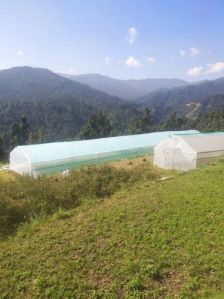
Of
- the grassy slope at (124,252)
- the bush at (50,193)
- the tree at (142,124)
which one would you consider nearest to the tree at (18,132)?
the tree at (142,124)

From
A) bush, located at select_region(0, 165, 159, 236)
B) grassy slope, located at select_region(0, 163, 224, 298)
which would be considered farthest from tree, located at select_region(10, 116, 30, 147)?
grassy slope, located at select_region(0, 163, 224, 298)

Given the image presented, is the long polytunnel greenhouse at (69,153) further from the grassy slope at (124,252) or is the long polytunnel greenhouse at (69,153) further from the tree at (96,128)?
the tree at (96,128)

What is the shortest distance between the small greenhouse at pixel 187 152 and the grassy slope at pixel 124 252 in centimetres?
1004

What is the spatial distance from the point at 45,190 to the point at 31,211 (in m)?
1.46

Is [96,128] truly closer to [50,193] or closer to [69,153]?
[69,153]

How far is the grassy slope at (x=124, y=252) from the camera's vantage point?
7199 mm

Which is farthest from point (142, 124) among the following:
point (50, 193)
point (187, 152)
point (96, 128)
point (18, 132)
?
point (50, 193)

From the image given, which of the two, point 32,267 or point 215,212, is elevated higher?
point 215,212

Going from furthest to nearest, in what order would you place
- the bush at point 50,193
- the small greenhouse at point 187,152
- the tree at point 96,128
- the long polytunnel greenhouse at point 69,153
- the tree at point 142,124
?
the tree at point 142,124
the tree at point 96,128
the long polytunnel greenhouse at point 69,153
the small greenhouse at point 187,152
the bush at point 50,193

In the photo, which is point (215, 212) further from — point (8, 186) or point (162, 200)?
point (8, 186)

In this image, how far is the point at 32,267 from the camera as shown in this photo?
7.99 m

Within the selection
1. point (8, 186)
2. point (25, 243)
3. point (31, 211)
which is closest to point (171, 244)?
point (25, 243)

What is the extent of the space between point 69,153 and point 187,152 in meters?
8.92

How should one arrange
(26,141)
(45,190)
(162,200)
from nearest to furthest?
1. (162,200)
2. (45,190)
3. (26,141)
